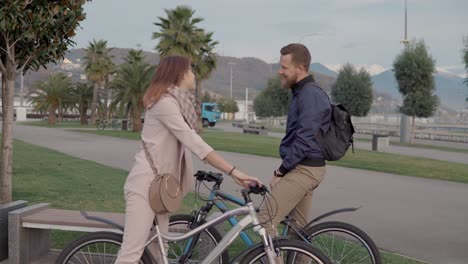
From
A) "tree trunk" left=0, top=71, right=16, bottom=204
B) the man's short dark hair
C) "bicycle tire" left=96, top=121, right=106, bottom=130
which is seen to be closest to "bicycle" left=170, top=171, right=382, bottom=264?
the man's short dark hair

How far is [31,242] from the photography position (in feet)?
17.6

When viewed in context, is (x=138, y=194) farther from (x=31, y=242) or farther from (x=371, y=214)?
(x=371, y=214)

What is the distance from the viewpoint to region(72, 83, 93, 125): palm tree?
199 feet

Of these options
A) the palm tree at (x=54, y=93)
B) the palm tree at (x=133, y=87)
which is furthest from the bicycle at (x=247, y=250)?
the palm tree at (x=54, y=93)

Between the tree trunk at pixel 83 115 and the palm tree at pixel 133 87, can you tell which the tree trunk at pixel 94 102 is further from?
the palm tree at pixel 133 87

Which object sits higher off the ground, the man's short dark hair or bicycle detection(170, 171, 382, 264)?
the man's short dark hair

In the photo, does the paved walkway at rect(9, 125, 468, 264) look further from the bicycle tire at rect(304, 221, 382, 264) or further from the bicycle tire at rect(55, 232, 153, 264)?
the bicycle tire at rect(55, 232, 153, 264)

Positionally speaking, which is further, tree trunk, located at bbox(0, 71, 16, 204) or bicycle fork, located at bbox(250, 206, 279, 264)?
tree trunk, located at bbox(0, 71, 16, 204)

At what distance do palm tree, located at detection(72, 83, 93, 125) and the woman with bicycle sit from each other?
57.9m

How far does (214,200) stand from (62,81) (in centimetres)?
5761

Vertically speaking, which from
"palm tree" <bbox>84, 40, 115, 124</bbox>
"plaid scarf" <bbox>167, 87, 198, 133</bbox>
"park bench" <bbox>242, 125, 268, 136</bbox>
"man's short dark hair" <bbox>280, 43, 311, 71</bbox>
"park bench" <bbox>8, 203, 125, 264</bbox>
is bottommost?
"park bench" <bbox>242, 125, 268, 136</bbox>

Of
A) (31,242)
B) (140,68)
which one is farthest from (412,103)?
(31,242)

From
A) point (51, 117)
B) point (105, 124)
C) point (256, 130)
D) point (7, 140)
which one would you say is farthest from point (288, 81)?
point (51, 117)

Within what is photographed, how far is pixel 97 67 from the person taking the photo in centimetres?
6156
